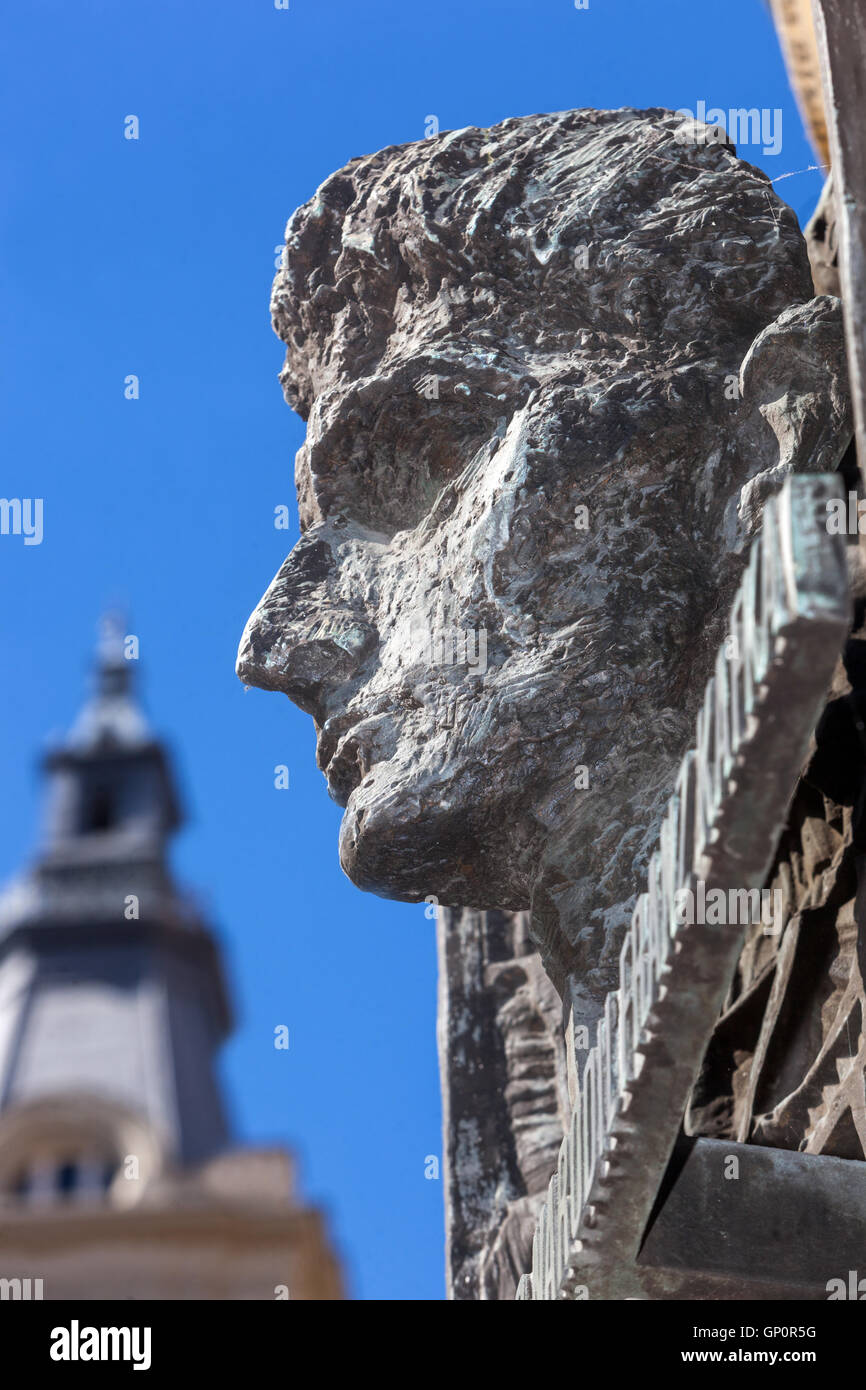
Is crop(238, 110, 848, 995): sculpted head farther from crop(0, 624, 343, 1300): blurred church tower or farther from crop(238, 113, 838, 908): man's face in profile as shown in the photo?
crop(0, 624, 343, 1300): blurred church tower

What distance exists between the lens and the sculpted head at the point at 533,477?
3662 millimetres

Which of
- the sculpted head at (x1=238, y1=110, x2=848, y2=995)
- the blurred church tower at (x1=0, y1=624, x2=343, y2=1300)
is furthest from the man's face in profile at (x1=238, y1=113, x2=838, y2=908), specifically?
the blurred church tower at (x1=0, y1=624, x2=343, y2=1300)

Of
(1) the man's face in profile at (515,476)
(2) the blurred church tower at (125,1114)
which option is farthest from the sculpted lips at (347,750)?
(2) the blurred church tower at (125,1114)

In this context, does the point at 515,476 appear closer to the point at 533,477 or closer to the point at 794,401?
the point at 533,477

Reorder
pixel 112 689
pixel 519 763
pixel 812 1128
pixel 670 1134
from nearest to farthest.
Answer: pixel 670 1134 → pixel 812 1128 → pixel 519 763 → pixel 112 689

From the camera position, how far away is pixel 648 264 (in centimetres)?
394

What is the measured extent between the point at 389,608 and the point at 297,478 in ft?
1.79

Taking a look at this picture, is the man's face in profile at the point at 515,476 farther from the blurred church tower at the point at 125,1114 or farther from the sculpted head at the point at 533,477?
the blurred church tower at the point at 125,1114

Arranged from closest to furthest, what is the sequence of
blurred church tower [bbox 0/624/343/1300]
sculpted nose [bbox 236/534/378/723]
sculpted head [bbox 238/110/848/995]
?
1. blurred church tower [bbox 0/624/343/1300]
2. sculpted head [bbox 238/110/848/995]
3. sculpted nose [bbox 236/534/378/723]

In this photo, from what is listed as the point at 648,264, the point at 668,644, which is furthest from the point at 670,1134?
the point at 648,264

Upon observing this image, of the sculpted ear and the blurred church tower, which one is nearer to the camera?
the blurred church tower

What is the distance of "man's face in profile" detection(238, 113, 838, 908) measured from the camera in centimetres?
366
